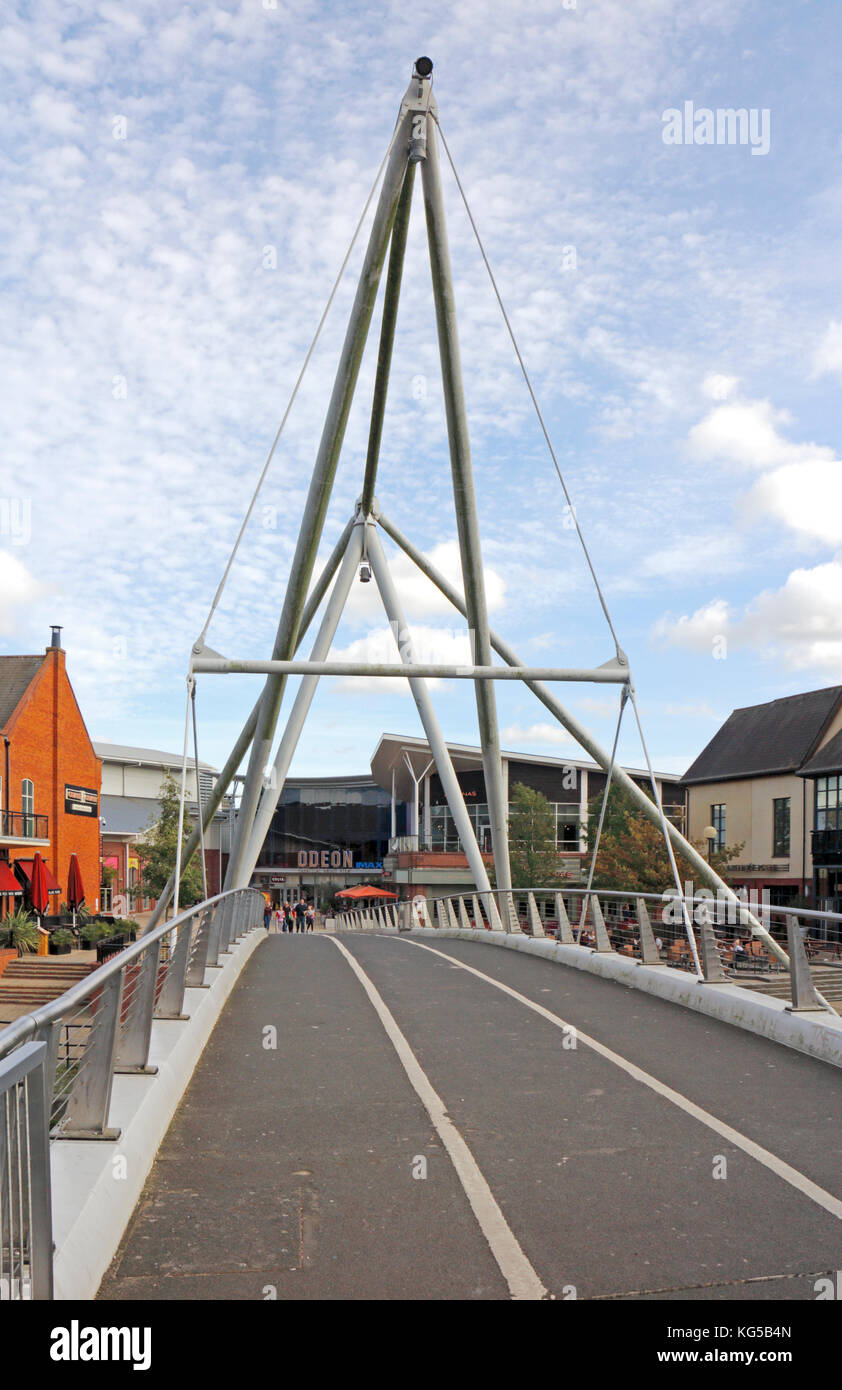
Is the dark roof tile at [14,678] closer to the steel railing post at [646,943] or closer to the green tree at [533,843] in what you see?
the green tree at [533,843]

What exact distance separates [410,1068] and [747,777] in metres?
45.2

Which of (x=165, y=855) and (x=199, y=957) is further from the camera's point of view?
(x=165, y=855)

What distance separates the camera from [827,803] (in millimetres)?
45281

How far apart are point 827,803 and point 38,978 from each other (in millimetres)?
29802

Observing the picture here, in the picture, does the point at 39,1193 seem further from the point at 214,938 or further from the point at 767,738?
the point at 767,738

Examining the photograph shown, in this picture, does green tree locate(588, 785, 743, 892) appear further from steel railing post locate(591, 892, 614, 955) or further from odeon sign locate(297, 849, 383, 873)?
odeon sign locate(297, 849, 383, 873)

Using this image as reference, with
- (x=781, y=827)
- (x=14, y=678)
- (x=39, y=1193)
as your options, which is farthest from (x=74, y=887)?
(x=39, y=1193)

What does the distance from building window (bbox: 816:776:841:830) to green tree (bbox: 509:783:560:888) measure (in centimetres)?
1206

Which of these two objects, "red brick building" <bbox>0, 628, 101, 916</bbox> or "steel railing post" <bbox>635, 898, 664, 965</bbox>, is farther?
"red brick building" <bbox>0, 628, 101, 916</bbox>

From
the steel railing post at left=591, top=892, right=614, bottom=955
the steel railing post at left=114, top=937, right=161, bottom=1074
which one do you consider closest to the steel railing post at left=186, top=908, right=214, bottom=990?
the steel railing post at left=114, top=937, right=161, bottom=1074

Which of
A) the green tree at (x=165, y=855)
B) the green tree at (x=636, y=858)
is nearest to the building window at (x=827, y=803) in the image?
the green tree at (x=636, y=858)

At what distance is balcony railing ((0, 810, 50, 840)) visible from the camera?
42.0 metres
